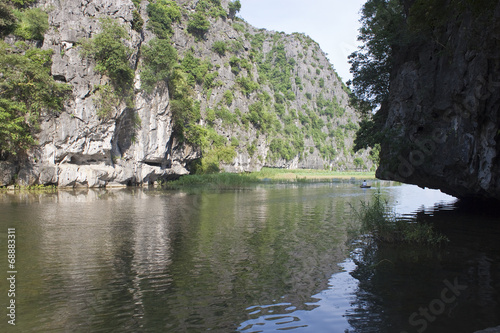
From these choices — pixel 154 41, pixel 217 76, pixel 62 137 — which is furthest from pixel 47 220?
pixel 217 76

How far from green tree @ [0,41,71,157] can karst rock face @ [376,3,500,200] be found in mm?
37737

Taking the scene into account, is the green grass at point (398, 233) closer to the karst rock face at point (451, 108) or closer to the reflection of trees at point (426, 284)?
the reflection of trees at point (426, 284)

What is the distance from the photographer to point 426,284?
9.62m

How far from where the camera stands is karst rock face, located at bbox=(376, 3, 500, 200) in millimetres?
13773

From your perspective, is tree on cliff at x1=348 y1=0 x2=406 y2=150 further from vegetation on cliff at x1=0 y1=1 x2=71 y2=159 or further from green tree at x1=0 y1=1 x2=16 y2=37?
green tree at x1=0 y1=1 x2=16 y2=37

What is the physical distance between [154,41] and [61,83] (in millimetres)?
17305

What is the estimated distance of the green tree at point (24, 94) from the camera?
124 ft

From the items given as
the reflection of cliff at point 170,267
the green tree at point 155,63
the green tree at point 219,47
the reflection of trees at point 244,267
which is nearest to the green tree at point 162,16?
the green tree at point 219,47

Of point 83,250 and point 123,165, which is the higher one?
point 123,165

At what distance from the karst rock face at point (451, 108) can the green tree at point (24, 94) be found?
37737 mm

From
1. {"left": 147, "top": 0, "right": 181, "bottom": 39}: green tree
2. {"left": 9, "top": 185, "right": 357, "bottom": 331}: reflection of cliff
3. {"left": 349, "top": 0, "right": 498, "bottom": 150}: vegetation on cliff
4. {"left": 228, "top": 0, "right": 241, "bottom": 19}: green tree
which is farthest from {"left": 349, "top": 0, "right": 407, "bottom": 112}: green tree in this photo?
{"left": 228, "top": 0, "right": 241, "bottom": 19}: green tree

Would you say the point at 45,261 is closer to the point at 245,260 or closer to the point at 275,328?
the point at 245,260

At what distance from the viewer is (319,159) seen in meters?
149

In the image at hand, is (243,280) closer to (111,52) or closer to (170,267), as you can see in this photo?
(170,267)
